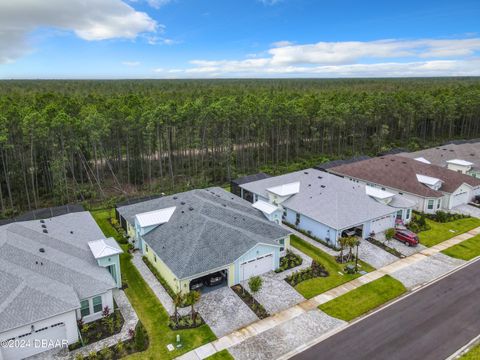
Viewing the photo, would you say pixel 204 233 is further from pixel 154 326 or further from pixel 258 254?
pixel 154 326

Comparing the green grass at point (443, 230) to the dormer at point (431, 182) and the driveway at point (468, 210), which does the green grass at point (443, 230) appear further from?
the dormer at point (431, 182)

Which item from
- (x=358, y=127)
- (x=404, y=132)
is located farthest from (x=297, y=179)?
(x=404, y=132)

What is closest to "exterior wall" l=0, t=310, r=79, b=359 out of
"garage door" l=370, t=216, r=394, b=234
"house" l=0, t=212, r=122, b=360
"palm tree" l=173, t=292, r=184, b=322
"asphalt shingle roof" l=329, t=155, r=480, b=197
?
"house" l=0, t=212, r=122, b=360

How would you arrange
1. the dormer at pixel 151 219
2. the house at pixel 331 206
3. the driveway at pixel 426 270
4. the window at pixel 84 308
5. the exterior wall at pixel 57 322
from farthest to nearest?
the house at pixel 331 206 → the dormer at pixel 151 219 → the driveway at pixel 426 270 → the window at pixel 84 308 → the exterior wall at pixel 57 322

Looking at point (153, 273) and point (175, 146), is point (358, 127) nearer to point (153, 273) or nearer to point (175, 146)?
point (175, 146)

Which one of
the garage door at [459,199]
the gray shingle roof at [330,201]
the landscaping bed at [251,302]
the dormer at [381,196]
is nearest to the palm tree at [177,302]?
the landscaping bed at [251,302]
